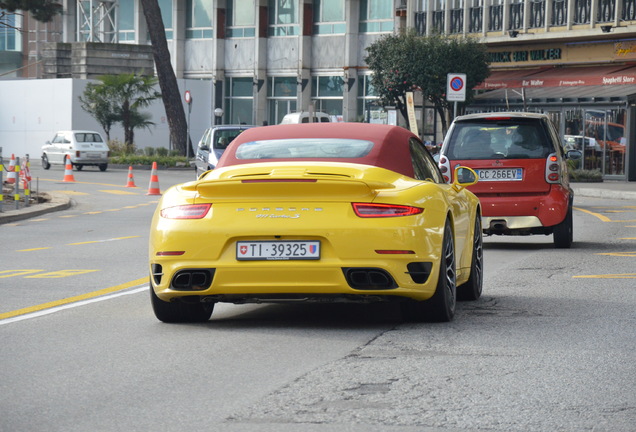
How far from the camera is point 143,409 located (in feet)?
19.0

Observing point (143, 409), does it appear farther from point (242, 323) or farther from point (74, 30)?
point (74, 30)

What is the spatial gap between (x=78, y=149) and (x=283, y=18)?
2120cm


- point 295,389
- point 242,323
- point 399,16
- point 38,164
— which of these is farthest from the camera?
point 399,16

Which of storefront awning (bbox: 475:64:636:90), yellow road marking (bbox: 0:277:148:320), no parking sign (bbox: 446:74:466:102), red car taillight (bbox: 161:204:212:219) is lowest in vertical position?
yellow road marking (bbox: 0:277:148:320)

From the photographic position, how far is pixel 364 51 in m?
59.8

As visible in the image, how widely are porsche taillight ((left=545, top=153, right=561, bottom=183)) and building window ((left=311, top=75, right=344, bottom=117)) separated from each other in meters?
45.4

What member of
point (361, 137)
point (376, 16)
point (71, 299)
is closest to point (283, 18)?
point (376, 16)

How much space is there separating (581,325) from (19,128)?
2113 inches

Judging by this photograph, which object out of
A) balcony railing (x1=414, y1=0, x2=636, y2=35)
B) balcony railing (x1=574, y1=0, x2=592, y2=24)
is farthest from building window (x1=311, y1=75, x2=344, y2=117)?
balcony railing (x1=574, y1=0, x2=592, y2=24)

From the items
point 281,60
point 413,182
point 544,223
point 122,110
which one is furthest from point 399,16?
point 413,182

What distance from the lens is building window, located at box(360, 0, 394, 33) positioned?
5944cm

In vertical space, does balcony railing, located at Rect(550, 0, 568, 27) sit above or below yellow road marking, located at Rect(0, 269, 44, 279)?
above

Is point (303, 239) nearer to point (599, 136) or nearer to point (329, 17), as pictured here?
point (599, 136)

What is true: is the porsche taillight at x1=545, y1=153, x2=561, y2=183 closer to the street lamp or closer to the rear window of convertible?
the rear window of convertible
